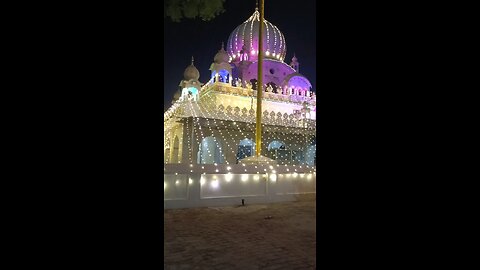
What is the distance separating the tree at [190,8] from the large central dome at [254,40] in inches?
1067

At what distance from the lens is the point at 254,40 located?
98.0ft

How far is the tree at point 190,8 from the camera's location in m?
3.38

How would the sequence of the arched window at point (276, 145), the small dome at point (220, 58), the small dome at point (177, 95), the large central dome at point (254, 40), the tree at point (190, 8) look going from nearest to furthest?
the tree at point (190, 8) < the arched window at point (276, 145) < the small dome at point (220, 58) < the small dome at point (177, 95) < the large central dome at point (254, 40)

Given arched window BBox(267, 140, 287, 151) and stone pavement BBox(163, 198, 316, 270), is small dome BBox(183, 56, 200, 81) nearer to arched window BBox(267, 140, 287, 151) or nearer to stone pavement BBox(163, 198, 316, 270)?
arched window BBox(267, 140, 287, 151)

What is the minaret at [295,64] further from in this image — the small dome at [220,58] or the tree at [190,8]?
the tree at [190,8]

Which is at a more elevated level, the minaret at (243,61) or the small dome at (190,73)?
the minaret at (243,61)

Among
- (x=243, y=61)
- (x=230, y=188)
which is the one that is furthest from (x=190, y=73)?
(x=230, y=188)

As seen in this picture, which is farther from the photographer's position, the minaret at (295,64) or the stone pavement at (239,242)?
the minaret at (295,64)

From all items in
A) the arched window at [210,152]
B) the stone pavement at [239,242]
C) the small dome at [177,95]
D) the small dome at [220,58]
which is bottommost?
the stone pavement at [239,242]

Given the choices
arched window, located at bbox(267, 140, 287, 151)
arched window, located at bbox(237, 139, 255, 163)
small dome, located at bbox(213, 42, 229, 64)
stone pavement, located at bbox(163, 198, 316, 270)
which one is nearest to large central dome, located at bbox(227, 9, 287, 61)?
small dome, located at bbox(213, 42, 229, 64)

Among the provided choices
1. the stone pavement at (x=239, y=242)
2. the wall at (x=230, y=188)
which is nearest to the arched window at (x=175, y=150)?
the wall at (x=230, y=188)

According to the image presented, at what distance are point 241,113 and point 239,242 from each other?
15.7 m

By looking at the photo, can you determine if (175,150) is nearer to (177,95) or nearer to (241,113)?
(241,113)
